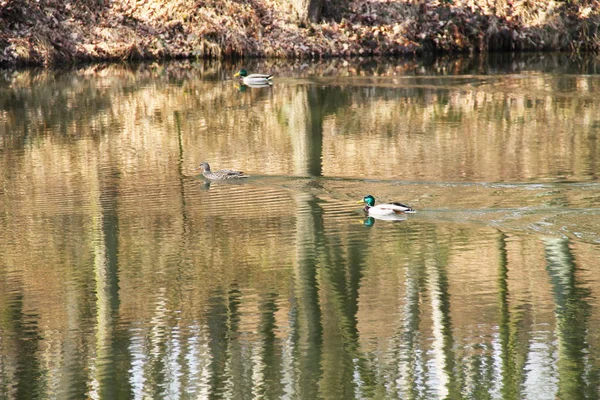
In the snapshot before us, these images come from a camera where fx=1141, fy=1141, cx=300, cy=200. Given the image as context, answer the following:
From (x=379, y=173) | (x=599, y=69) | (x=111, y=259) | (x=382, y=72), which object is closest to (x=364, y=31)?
(x=382, y=72)

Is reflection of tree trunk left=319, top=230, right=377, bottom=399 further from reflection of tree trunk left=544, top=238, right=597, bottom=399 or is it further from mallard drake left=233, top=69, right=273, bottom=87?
mallard drake left=233, top=69, right=273, bottom=87

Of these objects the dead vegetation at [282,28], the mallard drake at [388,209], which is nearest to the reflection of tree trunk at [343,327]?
the mallard drake at [388,209]

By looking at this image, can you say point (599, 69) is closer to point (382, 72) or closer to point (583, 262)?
point (382, 72)

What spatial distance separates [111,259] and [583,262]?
577cm

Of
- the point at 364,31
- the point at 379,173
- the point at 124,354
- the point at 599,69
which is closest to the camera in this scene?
the point at 124,354

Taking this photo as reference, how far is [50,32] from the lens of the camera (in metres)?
40.3

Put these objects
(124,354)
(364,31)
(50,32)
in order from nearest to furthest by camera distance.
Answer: (124,354) < (50,32) < (364,31)

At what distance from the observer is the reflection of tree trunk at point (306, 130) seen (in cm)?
1990

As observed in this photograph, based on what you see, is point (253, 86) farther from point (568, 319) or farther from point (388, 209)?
point (568, 319)

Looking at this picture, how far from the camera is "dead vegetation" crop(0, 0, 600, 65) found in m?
40.8

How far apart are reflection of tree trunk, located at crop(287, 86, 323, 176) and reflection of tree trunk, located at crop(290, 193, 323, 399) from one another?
8.81 feet

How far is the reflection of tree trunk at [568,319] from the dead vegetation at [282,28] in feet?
93.5

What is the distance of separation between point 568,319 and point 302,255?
3.91 meters

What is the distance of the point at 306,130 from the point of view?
24.2m
